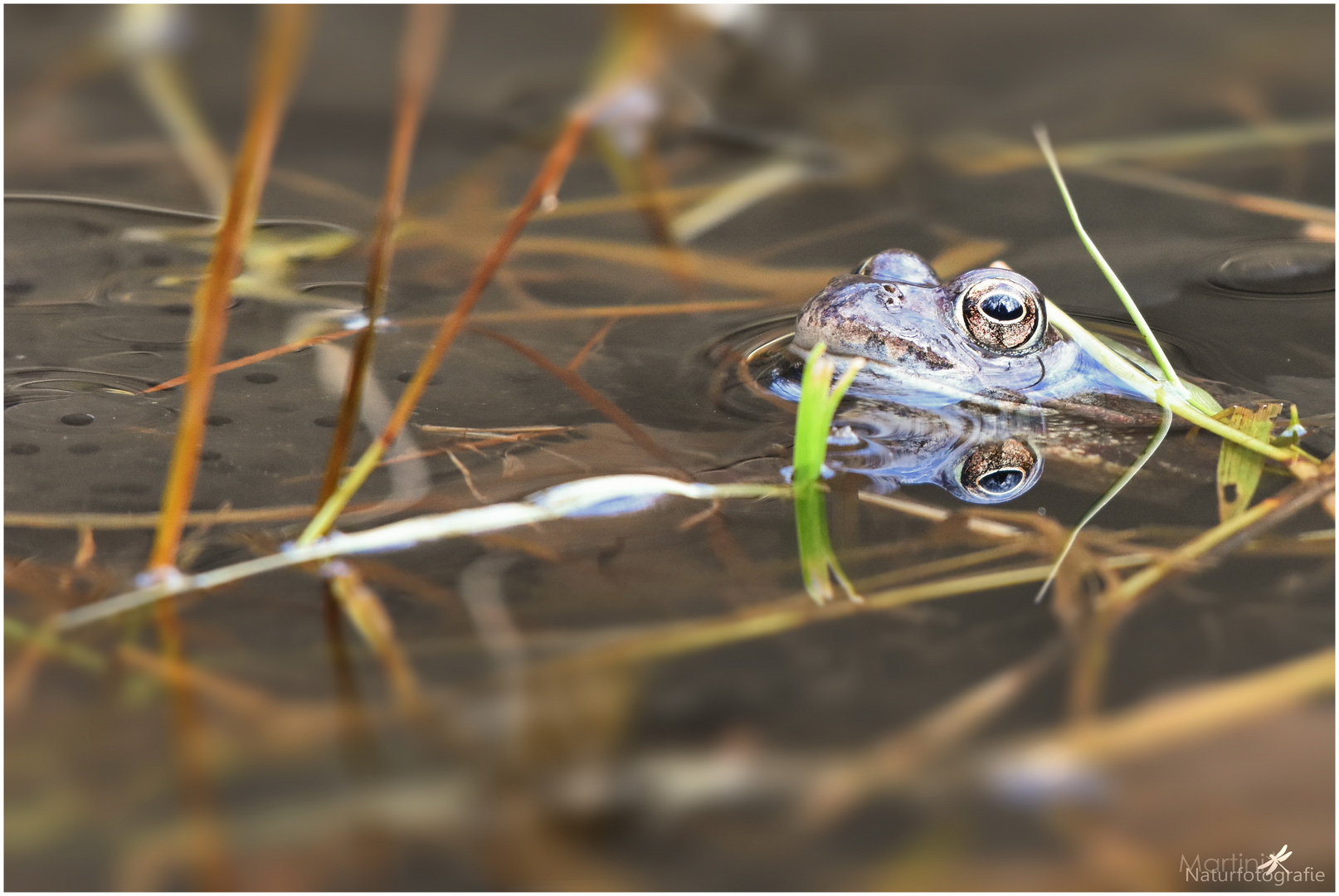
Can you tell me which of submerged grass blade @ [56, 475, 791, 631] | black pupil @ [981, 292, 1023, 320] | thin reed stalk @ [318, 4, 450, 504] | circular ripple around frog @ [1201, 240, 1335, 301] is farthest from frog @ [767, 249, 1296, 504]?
thin reed stalk @ [318, 4, 450, 504]

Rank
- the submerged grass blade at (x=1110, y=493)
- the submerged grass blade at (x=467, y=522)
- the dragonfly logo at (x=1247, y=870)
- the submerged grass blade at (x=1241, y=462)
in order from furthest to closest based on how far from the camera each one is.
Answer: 1. the submerged grass blade at (x=1241, y=462)
2. the submerged grass blade at (x=1110, y=493)
3. the submerged grass blade at (x=467, y=522)
4. the dragonfly logo at (x=1247, y=870)

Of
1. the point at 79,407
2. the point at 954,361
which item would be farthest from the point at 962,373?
the point at 79,407

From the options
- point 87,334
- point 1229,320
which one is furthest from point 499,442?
point 1229,320

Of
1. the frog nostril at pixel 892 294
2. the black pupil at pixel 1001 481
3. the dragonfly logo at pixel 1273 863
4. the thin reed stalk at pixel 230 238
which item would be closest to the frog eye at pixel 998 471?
the black pupil at pixel 1001 481

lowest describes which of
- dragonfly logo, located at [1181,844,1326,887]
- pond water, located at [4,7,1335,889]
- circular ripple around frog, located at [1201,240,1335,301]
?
dragonfly logo, located at [1181,844,1326,887]

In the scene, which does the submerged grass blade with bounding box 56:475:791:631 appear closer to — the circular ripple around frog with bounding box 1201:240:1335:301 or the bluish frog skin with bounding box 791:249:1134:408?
the bluish frog skin with bounding box 791:249:1134:408

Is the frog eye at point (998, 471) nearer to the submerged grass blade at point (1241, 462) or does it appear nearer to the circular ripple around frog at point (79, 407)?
the submerged grass blade at point (1241, 462)

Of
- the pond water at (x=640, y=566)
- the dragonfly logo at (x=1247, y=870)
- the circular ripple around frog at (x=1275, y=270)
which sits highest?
the circular ripple around frog at (x=1275, y=270)

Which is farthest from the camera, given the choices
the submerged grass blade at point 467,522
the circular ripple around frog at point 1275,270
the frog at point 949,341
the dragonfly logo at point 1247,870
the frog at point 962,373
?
the circular ripple around frog at point 1275,270

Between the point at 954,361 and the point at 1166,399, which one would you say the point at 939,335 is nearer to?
the point at 954,361
